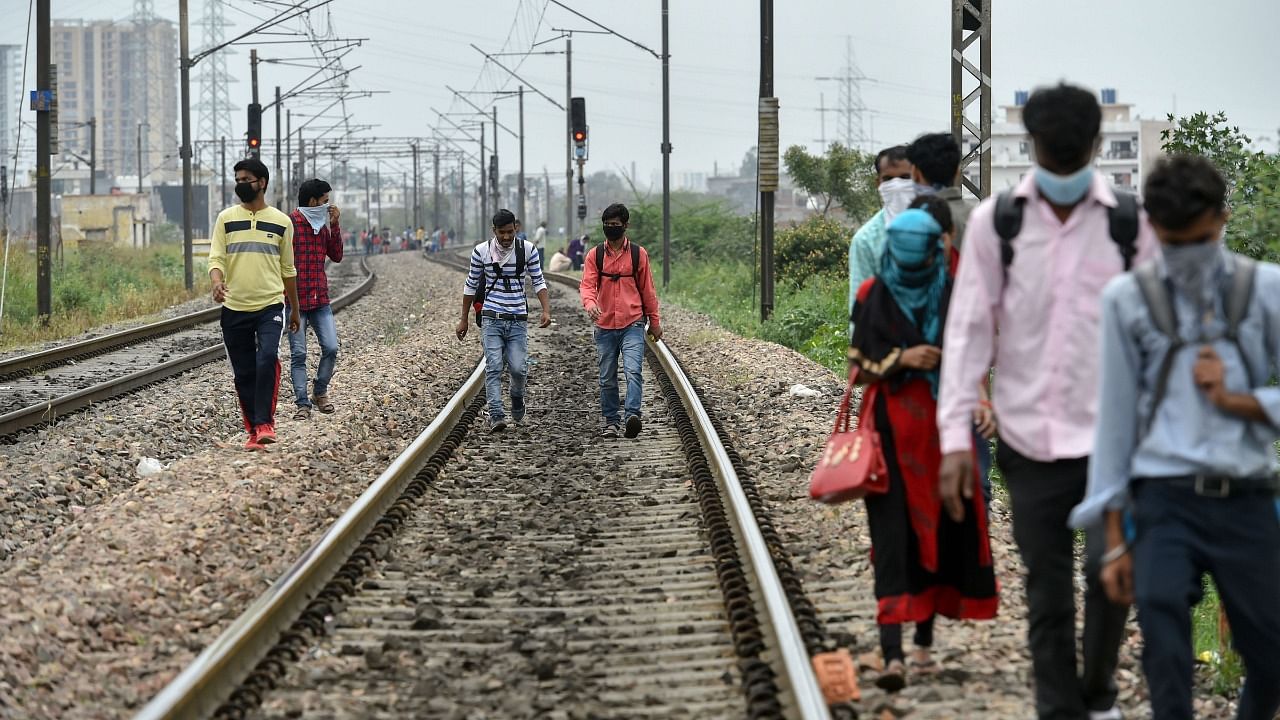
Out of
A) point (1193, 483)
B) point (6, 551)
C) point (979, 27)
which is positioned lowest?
point (6, 551)

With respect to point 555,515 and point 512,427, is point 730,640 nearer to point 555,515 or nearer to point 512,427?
point 555,515

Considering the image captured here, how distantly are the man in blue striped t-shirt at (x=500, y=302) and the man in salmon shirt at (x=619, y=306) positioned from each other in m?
0.52

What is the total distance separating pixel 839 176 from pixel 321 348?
43.5 metres

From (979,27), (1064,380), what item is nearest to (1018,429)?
(1064,380)

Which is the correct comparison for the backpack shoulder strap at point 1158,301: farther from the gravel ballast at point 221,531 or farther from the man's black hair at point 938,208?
the gravel ballast at point 221,531

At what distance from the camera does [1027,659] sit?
5.75 metres

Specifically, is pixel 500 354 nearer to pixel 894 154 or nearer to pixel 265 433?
pixel 265 433

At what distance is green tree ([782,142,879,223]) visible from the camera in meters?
54.6

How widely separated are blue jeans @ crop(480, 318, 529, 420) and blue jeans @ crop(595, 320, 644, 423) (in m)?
0.65

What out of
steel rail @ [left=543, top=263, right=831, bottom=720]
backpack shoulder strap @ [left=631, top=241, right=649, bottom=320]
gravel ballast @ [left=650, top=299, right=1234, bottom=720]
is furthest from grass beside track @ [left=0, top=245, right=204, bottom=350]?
steel rail @ [left=543, top=263, right=831, bottom=720]

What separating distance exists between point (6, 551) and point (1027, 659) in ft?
18.9

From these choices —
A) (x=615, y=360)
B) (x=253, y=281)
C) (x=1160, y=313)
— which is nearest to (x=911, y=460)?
(x=1160, y=313)

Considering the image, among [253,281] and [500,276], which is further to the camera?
[500,276]

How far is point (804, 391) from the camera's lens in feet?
45.9
